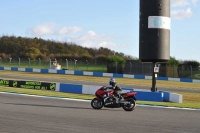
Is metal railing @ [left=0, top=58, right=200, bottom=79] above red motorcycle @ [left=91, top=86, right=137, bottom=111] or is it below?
above

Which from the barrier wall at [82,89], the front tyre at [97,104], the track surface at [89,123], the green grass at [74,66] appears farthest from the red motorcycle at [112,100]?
the green grass at [74,66]

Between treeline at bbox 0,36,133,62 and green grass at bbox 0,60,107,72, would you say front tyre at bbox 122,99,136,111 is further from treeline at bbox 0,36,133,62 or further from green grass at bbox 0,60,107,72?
treeline at bbox 0,36,133,62

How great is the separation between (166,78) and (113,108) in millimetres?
33207

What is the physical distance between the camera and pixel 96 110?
45.1ft

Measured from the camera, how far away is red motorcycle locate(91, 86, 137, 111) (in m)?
13.9

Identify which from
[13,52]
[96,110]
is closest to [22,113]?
[96,110]

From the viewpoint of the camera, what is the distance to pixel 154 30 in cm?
2009

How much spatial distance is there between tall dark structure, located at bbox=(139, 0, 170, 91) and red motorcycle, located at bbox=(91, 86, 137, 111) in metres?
6.77

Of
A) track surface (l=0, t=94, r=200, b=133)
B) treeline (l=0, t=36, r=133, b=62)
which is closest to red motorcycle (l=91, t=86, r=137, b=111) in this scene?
track surface (l=0, t=94, r=200, b=133)

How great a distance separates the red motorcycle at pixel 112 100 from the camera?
45.7 feet

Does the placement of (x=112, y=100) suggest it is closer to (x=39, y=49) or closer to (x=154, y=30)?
(x=154, y=30)

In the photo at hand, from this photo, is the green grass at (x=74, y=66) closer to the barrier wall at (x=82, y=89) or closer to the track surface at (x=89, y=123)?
the barrier wall at (x=82, y=89)

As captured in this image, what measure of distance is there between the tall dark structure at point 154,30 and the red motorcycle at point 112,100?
22.2 ft

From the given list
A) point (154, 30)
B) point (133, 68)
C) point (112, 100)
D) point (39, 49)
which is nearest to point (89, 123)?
point (112, 100)
